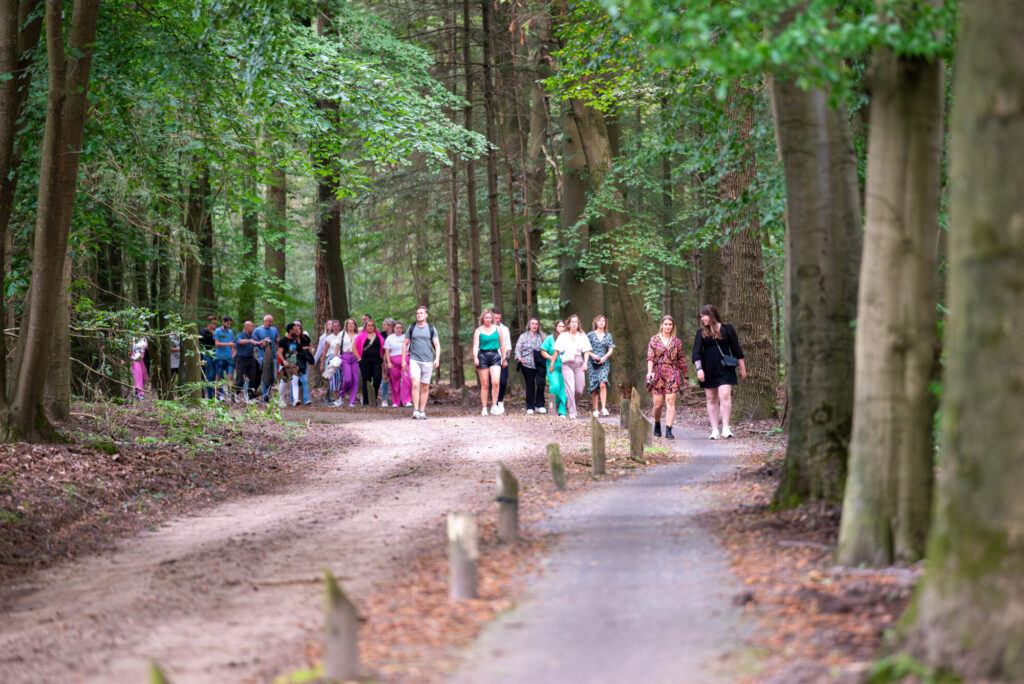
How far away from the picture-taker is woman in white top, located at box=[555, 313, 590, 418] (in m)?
19.3

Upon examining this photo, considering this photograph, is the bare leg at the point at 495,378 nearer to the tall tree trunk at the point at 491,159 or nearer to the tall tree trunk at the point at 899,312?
the tall tree trunk at the point at 491,159

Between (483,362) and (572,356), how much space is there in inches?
76.5

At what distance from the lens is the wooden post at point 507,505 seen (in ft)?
26.1

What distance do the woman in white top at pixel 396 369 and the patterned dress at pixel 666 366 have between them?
7.44 metres

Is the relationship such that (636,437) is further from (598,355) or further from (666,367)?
(598,355)

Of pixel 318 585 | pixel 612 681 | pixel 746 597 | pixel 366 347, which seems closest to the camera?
pixel 612 681

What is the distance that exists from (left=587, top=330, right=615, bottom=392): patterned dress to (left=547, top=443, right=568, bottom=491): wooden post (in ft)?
29.1

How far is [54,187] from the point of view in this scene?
11352 millimetres

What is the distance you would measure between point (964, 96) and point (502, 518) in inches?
196

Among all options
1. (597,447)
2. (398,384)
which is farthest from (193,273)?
(597,447)

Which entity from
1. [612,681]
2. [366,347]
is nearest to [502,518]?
[612,681]

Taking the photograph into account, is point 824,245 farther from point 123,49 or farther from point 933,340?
point 123,49

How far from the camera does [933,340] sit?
6137 mm

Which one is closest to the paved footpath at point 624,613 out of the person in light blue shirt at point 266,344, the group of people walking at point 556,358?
the group of people walking at point 556,358
